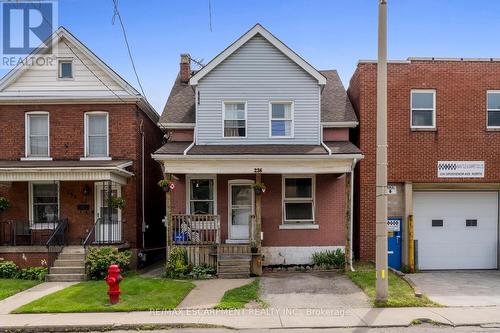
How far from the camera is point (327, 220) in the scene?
15375 mm

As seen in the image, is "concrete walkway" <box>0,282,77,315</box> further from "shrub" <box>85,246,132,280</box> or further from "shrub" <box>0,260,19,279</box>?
"shrub" <box>0,260,19,279</box>

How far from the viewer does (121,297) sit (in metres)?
10.6

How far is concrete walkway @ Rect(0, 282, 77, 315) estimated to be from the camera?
1030cm

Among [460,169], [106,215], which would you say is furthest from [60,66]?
[460,169]

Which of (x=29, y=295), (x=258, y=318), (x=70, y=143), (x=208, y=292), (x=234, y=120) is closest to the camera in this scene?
(x=258, y=318)

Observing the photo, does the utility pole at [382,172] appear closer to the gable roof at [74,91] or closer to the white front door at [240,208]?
the white front door at [240,208]

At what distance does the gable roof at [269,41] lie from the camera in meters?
15.4

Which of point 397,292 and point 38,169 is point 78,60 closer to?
point 38,169

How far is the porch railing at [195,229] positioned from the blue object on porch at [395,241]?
6461mm

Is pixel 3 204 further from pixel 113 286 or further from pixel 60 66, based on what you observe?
pixel 113 286

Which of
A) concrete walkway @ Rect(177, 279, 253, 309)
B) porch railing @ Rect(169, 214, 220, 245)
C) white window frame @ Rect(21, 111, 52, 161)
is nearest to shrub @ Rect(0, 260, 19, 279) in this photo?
white window frame @ Rect(21, 111, 52, 161)

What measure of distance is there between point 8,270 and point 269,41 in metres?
12.1

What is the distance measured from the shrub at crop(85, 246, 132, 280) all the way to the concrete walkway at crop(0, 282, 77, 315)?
0.71 metres

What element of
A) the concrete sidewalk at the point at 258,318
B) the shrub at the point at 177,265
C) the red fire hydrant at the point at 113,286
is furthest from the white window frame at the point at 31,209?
the red fire hydrant at the point at 113,286
